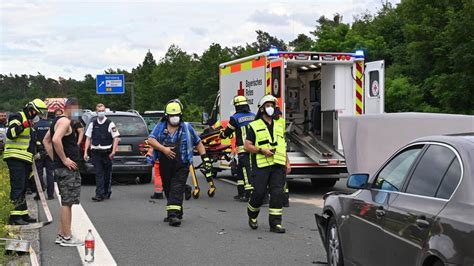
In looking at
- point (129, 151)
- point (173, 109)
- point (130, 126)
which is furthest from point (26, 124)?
point (130, 126)

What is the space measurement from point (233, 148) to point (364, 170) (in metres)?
4.97

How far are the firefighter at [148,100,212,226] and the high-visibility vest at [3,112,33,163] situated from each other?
1.71 metres

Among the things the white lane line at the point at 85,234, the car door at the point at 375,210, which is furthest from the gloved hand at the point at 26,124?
the car door at the point at 375,210

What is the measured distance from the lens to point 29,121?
9094 millimetres

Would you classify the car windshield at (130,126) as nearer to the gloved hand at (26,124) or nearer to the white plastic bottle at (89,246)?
the gloved hand at (26,124)

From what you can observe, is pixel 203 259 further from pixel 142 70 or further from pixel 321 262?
pixel 142 70

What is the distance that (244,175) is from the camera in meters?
11.6

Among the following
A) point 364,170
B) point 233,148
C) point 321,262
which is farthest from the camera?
point 233,148

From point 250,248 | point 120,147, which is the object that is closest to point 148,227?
point 250,248

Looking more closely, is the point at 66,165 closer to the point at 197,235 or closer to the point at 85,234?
the point at 85,234

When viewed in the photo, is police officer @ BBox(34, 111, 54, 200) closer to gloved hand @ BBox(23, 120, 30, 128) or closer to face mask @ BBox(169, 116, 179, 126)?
gloved hand @ BBox(23, 120, 30, 128)

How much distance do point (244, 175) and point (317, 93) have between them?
4054mm

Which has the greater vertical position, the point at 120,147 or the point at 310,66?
the point at 310,66

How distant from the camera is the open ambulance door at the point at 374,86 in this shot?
1318 cm
